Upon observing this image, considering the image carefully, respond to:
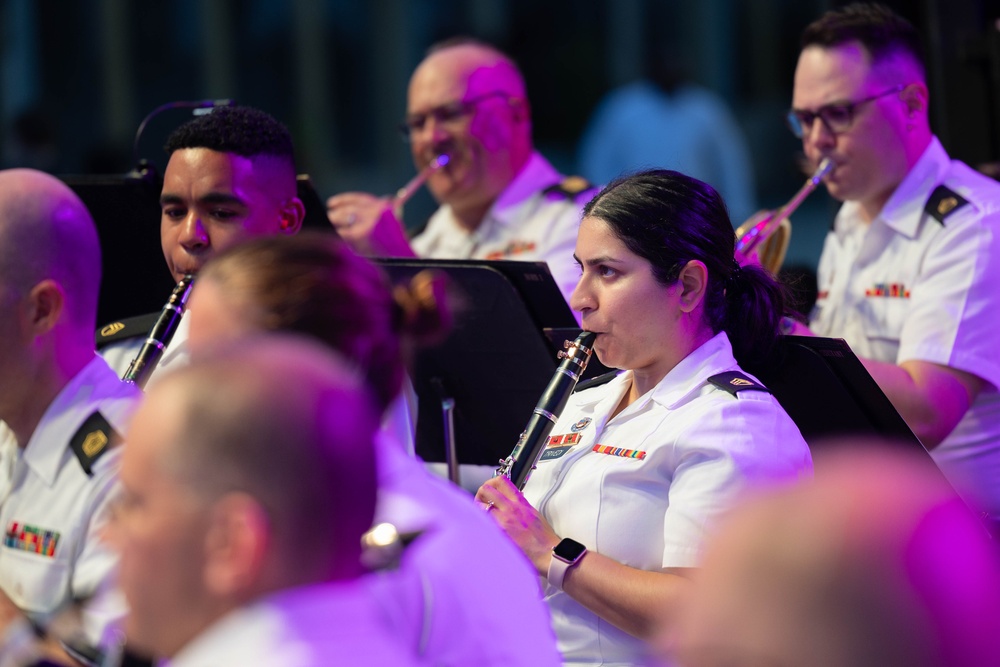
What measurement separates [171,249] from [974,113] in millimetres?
2441

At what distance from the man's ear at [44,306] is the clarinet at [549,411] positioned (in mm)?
857

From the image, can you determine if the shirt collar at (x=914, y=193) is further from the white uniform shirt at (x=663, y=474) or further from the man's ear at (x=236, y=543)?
the man's ear at (x=236, y=543)

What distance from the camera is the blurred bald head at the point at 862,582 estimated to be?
2.93ft

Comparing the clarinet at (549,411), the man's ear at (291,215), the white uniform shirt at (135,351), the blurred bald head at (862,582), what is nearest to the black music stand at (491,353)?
the clarinet at (549,411)

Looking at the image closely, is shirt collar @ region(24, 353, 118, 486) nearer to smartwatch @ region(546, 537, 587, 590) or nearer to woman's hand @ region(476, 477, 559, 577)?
woman's hand @ region(476, 477, 559, 577)

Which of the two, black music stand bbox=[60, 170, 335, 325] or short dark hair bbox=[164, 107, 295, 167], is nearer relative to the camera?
short dark hair bbox=[164, 107, 295, 167]

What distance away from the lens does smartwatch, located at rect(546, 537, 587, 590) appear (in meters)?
2.30

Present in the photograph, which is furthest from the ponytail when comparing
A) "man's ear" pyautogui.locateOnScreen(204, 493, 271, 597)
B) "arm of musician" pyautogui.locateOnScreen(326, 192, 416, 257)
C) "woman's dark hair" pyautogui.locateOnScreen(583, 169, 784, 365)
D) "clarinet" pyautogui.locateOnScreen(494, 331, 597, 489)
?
"man's ear" pyautogui.locateOnScreen(204, 493, 271, 597)

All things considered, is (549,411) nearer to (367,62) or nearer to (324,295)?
(324,295)

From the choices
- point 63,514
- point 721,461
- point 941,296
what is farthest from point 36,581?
point 941,296

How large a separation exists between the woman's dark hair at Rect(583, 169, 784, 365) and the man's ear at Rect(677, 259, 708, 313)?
1cm

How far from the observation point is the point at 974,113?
4.05 meters

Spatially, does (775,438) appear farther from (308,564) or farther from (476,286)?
(308,564)

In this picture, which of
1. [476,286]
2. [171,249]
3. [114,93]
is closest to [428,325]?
[476,286]
